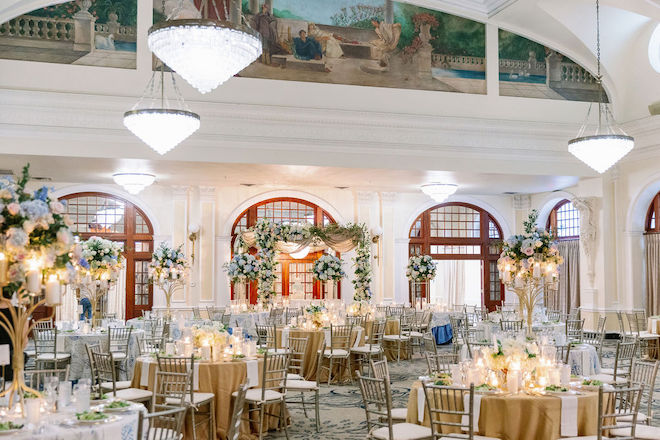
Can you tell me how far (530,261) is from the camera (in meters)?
9.78

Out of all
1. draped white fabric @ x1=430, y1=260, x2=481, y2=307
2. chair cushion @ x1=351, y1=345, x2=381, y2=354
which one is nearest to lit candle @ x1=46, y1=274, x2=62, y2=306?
chair cushion @ x1=351, y1=345, x2=381, y2=354

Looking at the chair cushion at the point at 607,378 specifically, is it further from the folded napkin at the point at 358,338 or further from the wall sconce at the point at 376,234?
the wall sconce at the point at 376,234

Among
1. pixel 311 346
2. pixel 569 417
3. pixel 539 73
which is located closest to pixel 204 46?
pixel 569 417

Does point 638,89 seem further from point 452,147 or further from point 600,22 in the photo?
point 452,147

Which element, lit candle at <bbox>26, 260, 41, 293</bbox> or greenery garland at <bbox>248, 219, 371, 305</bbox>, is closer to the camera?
lit candle at <bbox>26, 260, 41, 293</bbox>

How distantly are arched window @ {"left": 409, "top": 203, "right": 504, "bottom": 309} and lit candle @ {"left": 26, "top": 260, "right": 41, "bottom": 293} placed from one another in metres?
16.0

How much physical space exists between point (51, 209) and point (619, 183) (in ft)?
44.6

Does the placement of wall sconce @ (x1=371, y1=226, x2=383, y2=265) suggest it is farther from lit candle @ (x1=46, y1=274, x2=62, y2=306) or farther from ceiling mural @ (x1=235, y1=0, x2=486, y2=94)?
lit candle @ (x1=46, y1=274, x2=62, y2=306)

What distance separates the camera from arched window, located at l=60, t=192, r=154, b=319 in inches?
698

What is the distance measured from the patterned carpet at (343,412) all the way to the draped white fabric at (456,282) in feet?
31.6

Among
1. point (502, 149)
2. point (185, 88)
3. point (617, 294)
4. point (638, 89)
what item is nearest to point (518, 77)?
point (502, 149)

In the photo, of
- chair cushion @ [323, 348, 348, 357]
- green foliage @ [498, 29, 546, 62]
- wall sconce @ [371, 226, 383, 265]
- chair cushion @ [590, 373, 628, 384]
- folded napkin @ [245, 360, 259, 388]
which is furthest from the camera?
wall sconce @ [371, 226, 383, 265]

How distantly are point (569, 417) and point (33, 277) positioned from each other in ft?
13.7

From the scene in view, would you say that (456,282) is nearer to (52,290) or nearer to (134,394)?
(134,394)
